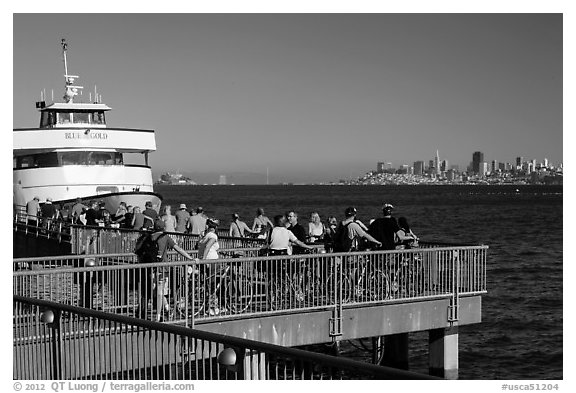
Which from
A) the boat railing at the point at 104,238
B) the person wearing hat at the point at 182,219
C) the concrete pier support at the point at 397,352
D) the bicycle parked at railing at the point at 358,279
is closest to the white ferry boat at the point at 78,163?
the boat railing at the point at 104,238

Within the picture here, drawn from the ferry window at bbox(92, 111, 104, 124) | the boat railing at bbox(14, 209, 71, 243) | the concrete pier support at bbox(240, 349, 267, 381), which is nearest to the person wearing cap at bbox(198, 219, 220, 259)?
the concrete pier support at bbox(240, 349, 267, 381)

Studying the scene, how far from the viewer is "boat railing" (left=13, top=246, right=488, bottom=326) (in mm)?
13281

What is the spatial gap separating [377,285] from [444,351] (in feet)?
7.95

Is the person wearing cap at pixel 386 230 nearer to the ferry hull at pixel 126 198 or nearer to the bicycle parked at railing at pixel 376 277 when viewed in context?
the bicycle parked at railing at pixel 376 277

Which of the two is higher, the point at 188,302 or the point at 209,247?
the point at 209,247

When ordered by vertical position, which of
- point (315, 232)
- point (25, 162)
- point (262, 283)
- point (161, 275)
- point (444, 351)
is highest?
point (25, 162)

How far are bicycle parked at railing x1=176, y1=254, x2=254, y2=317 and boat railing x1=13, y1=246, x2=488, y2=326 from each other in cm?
1

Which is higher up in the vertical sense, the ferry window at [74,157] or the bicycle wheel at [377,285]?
the ferry window at [74,157]

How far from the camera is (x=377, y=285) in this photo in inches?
627

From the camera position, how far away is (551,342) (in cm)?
2480

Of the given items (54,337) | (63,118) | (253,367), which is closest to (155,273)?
(54,337)

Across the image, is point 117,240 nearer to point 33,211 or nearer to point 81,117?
point 33,211

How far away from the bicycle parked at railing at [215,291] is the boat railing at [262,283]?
0.01 metres

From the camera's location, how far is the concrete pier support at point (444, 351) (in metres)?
17.4
